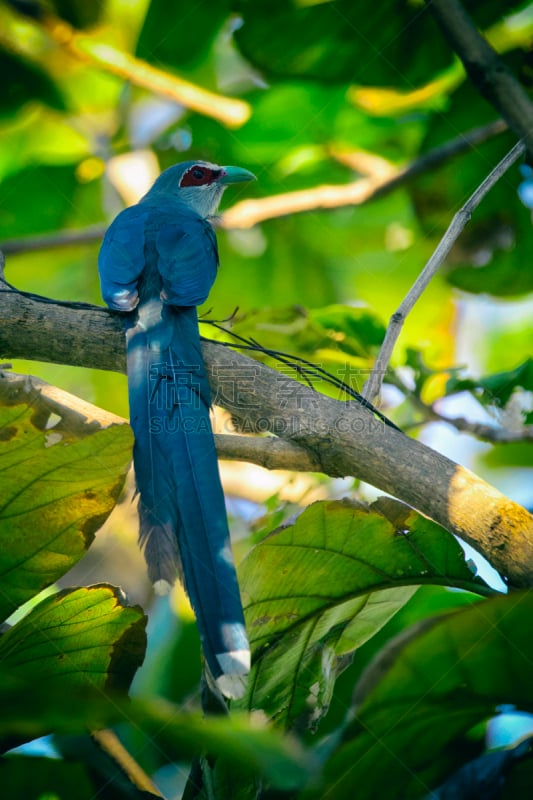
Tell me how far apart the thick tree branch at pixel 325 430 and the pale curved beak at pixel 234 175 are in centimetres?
193

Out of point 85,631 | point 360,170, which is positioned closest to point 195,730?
point 85,631

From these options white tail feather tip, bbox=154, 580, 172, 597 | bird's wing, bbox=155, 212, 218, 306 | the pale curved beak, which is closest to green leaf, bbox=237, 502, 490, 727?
white tail feather tip, bbox=154, 580, 172, 597

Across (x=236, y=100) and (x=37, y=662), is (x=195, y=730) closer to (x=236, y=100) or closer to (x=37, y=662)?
(x=37, y=662)

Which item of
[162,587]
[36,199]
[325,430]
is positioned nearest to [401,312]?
[325,430]

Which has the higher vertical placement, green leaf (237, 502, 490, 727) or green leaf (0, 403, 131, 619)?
green leaf (0, 403, 131, 619)

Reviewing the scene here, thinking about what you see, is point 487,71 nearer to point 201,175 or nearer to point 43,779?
point 201,175

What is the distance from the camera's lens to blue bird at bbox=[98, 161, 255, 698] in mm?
1803

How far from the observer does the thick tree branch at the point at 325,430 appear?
6.06 feet

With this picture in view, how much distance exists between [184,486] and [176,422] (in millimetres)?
223

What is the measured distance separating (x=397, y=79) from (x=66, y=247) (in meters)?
1.88

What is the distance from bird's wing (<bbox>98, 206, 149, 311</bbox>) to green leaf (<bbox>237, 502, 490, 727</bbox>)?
1006 mm

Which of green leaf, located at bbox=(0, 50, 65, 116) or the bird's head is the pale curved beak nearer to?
the bird's head

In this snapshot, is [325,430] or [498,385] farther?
[498,385]

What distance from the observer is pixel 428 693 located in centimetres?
163
